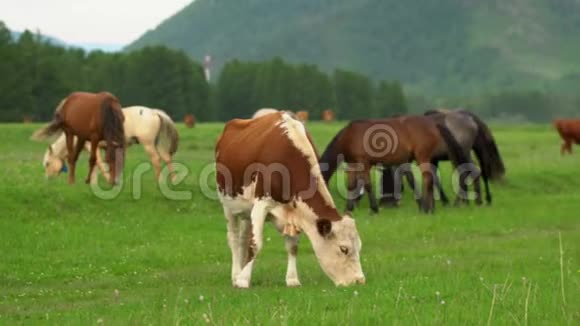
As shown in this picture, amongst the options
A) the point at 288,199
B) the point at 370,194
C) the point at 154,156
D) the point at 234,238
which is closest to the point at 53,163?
the point at 154,156

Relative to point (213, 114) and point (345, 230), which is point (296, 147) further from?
point (213, 114)

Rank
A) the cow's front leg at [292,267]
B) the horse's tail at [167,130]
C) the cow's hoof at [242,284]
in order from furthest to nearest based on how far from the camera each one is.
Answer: the horse's tail at [167,130] → the cow's front leg at [292,267] → the cow's hoof at [242,284]

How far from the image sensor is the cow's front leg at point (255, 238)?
1299 centimetres

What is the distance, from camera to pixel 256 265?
54.5 ft

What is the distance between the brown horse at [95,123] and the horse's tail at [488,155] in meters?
10.9

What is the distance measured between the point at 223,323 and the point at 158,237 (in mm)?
11052

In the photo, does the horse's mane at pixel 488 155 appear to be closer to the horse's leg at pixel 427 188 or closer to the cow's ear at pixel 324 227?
the horse's leg at pixel 427 188

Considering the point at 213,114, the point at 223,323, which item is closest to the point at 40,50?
the point at 213,114

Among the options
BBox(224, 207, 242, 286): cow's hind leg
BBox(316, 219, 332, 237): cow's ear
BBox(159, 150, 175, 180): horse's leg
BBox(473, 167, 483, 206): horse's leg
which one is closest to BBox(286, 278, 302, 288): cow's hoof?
BBox(316, 219, 332, 237): cow's ear

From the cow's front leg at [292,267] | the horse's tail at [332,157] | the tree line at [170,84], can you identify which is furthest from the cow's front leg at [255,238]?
the tree line at [170,84]

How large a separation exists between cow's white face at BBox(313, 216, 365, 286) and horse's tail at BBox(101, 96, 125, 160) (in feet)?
38.7

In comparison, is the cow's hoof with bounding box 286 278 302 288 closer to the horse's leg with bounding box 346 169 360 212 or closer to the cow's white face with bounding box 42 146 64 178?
the horse's leg with bounding box 346 169 360 212

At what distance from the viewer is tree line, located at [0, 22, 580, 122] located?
87.4m

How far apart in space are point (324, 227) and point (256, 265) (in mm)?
4161
